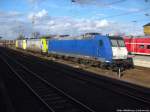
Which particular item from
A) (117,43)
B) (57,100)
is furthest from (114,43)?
(57,100)

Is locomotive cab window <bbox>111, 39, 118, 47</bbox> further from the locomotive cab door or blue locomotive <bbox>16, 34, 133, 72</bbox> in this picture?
Result: the locomotive cab door

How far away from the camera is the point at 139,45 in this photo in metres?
44.7

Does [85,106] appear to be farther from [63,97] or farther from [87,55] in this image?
[87,55]

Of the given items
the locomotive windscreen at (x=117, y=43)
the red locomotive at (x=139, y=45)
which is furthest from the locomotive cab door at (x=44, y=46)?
the locomotive windscreen at (x=117, y=43)

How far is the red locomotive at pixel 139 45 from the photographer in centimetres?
4259

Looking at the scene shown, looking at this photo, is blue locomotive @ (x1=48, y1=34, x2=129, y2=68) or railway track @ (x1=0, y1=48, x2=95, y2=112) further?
blue locomotive @ (x1=48, y1=34, x2=129, y2=68)

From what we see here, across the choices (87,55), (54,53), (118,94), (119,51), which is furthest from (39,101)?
(54,53)

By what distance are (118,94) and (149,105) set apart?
3366 millimetres

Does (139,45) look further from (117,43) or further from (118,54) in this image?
(118,54)

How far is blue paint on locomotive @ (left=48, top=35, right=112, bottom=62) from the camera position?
30.5 meters

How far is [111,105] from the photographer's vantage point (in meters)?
14.6

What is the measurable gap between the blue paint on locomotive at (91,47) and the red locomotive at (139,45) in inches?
414

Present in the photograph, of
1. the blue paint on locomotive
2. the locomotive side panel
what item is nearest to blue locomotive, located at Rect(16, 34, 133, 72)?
the blue paint on locomotive

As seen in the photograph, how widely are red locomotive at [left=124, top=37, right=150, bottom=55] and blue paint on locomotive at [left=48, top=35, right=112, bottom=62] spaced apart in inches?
414
